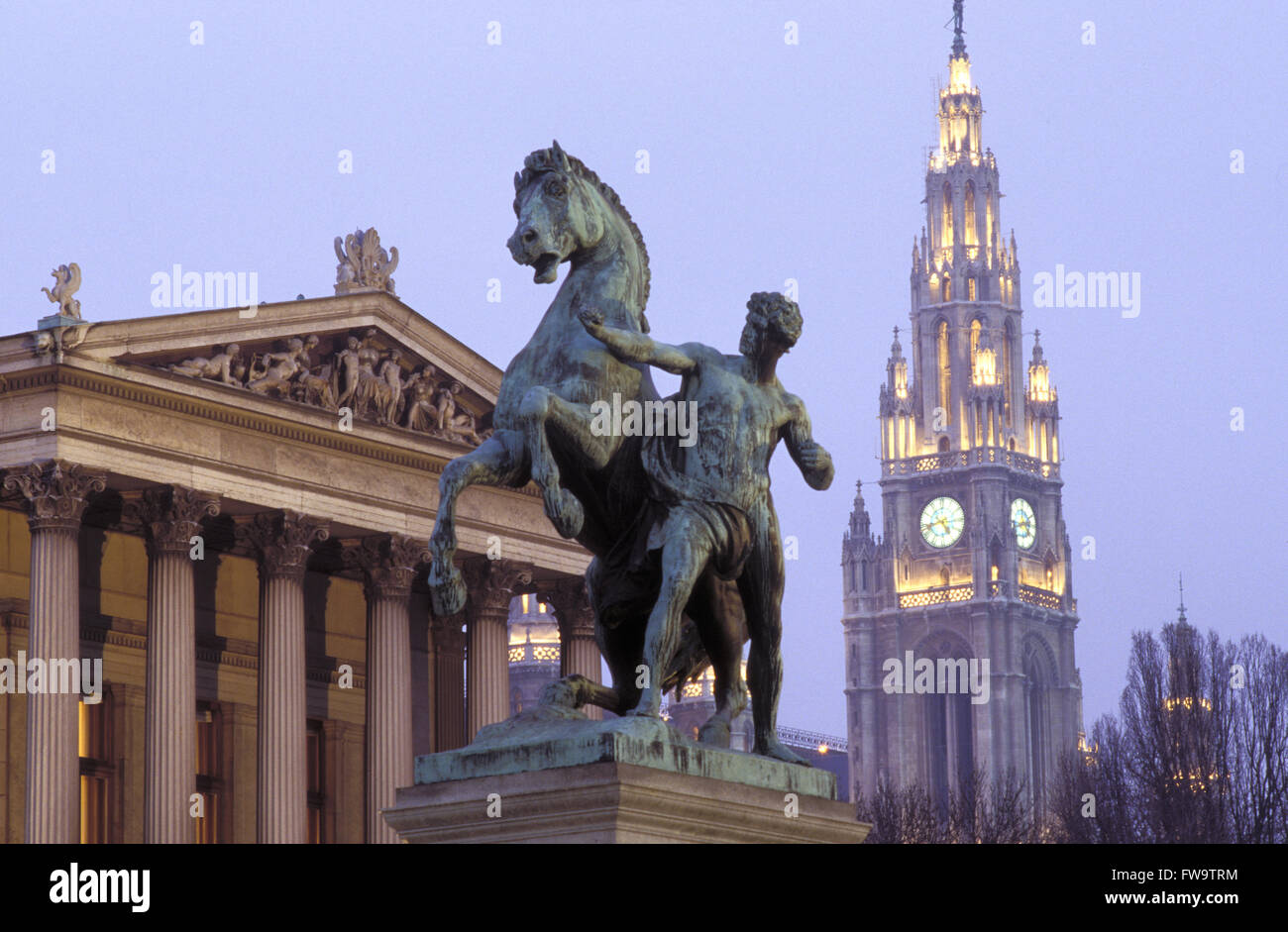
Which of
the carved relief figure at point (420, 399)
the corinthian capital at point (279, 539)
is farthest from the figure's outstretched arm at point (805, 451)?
the carved relief figure at point (420, 399)

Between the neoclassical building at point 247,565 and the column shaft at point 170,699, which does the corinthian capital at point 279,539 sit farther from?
the column shaft at point 170,699

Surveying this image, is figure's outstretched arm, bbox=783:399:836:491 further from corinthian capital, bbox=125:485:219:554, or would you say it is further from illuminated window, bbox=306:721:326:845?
illuminated window, bbox=306:721:326:845

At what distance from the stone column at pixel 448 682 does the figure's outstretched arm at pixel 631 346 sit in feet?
131

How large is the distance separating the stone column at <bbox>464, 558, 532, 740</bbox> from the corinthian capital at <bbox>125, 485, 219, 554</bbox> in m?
7.23

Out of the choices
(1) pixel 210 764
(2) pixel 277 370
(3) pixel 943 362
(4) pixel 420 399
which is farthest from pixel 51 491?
(3) pixel 943 362

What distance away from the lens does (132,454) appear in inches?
1719

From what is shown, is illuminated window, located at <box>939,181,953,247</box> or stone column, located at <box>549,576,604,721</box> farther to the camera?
illuminated window, located at <box>939,181,953,247</box>

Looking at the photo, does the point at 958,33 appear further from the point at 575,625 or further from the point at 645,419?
the point at 645,419

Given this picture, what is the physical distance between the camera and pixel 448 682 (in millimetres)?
53875

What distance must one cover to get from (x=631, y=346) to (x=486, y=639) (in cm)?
3771

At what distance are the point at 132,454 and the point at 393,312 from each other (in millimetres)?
6953

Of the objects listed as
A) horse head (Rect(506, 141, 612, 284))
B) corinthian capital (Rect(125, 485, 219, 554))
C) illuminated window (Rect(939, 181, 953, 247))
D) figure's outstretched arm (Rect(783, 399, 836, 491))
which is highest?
illuminated window (Rect(939, 181, 953, 247))

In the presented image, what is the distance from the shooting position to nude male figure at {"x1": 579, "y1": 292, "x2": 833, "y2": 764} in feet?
42.1
